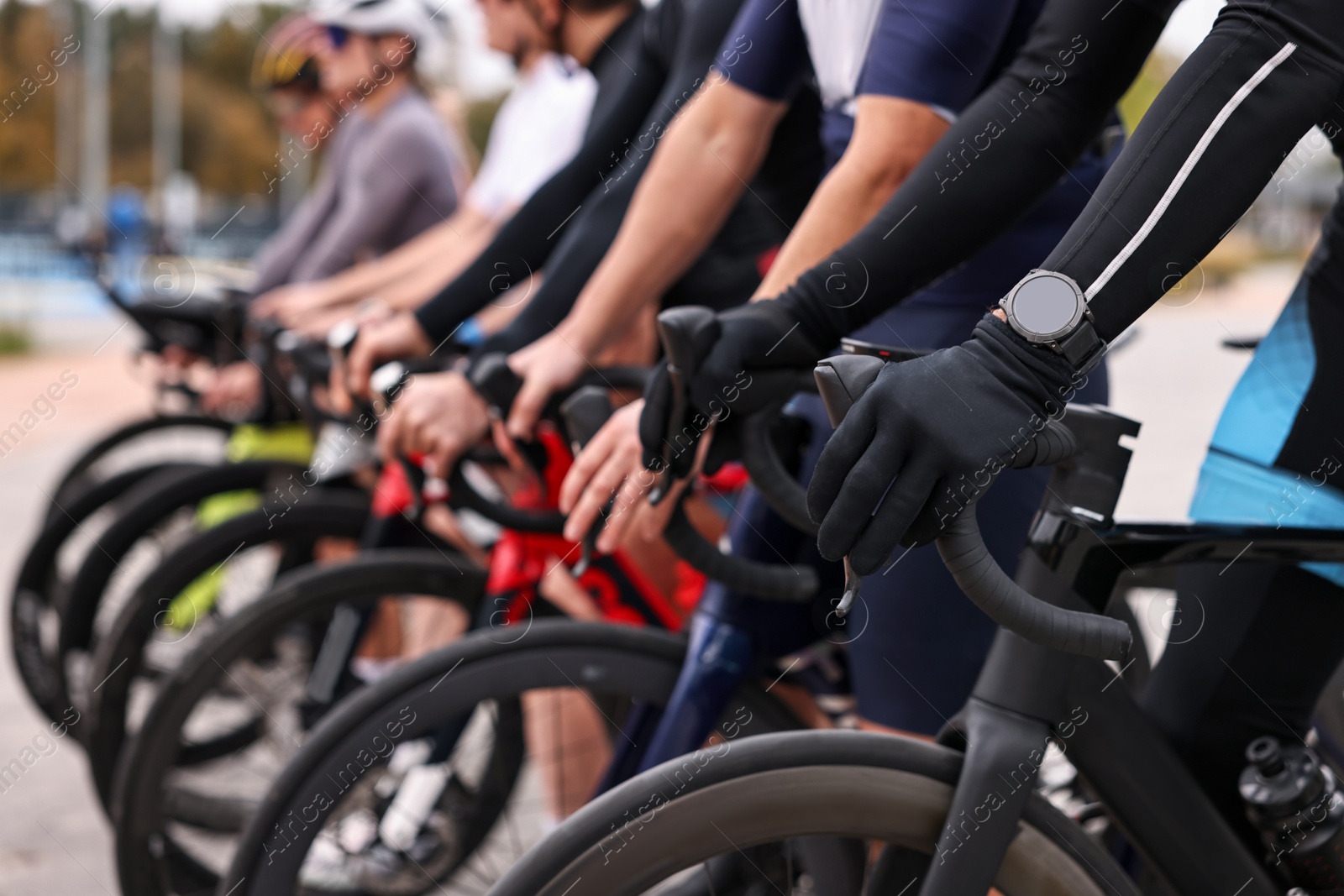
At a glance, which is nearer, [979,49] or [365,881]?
[979,49]

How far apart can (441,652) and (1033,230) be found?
95cm

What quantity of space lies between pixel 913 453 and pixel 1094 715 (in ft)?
1.50

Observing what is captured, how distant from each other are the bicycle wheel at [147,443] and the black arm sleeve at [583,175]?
5.54 ft

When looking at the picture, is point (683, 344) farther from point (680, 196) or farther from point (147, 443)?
point (147, 443)

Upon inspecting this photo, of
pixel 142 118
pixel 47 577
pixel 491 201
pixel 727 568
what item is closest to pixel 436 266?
pixel 491 201

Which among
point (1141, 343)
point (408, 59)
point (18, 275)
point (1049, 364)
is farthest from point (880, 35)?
point (18, 275)

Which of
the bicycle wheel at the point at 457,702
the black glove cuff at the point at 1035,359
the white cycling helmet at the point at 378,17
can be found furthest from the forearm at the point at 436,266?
the black glove cuff at the point at 1035,359

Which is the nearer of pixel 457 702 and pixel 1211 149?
pixel 1211 149

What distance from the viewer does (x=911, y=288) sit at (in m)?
1.44

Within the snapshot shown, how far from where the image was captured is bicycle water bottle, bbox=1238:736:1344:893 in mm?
1363

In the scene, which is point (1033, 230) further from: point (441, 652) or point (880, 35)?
point (441, 652)

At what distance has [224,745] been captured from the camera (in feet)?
9.57

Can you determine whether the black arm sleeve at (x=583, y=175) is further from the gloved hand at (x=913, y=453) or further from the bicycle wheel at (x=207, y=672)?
the gloved hand at (x=913, y=453)

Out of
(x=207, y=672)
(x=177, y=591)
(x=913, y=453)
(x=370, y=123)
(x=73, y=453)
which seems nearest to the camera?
(x=913, y=453)
